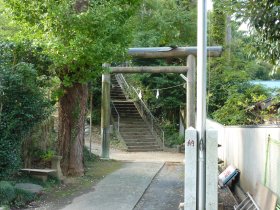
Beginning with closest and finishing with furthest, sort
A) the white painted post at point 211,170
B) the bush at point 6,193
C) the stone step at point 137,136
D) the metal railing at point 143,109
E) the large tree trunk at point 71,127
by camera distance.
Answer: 1. the white painted post at point 211,170
2. the bush at point 6,193
3. the large tree trunk at point 71,127
4. the stone step at point 137,136
5. the metal railing at point 143,109

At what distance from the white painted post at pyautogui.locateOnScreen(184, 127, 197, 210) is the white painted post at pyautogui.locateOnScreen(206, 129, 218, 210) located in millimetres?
168

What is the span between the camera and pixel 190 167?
17.3 feet

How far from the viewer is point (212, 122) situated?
18.2 meters

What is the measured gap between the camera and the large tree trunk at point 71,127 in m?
11.7

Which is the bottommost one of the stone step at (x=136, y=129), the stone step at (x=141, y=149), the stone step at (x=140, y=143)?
the stone step at (x=141, y=149)

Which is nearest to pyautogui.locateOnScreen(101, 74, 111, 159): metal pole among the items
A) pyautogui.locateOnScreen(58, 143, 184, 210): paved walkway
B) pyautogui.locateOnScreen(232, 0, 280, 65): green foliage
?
pyautogui.locateOnScreen(58, 143, 184, 210): paved walkway

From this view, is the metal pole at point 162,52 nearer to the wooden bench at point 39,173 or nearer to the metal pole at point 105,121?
the metal pole at point 105,121

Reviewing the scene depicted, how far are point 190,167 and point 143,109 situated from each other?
821 inches

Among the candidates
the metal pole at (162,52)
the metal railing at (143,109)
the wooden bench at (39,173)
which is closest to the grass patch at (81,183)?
the wooden bench at (39,173)

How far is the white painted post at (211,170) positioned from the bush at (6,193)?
4.49m

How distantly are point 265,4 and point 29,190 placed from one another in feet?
20.4

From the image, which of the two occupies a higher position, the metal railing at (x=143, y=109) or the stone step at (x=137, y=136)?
the metal railing at (x=143, y=109)

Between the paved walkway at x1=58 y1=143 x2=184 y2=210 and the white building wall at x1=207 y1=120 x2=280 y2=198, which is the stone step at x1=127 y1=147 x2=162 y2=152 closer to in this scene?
the paved walkway at x1=58 y1=143 x2=184 y2=210

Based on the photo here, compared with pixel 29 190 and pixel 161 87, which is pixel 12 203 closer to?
pixel 29 190
